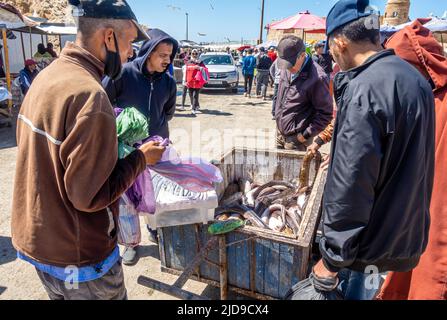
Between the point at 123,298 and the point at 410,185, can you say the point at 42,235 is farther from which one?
the point at 410,185

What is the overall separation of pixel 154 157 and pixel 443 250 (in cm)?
181

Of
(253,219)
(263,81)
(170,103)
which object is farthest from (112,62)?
(263,81)

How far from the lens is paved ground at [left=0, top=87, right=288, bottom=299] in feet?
10.8

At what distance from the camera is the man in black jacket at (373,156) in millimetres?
1436

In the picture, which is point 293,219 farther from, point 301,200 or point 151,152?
Answer: point 151,152

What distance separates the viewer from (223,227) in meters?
2.52

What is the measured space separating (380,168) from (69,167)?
4.59 ft

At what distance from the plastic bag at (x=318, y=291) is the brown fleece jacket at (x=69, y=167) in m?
1.10

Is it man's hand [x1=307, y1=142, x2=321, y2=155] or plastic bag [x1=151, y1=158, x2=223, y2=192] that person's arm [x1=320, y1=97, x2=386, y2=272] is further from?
man's hand [x1=307, y1=142, x2=321, y2=155]

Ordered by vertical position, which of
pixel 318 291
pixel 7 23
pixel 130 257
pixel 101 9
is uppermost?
pixel 7 23

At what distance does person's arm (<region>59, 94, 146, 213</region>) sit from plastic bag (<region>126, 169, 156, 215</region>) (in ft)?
2.00

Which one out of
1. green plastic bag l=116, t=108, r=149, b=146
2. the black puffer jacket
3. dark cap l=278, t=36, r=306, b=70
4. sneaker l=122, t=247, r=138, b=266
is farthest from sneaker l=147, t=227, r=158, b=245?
the black puffer jacket

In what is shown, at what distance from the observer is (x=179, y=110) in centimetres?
1173

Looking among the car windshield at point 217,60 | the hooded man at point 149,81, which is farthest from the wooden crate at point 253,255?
the car windshield at point 217,60
